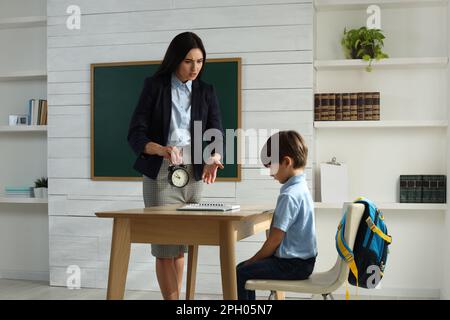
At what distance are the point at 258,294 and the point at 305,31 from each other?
77.3 inches

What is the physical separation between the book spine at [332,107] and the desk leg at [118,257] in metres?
2.33

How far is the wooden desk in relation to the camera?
265 cm

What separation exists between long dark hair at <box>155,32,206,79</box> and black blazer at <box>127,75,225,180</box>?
89mm

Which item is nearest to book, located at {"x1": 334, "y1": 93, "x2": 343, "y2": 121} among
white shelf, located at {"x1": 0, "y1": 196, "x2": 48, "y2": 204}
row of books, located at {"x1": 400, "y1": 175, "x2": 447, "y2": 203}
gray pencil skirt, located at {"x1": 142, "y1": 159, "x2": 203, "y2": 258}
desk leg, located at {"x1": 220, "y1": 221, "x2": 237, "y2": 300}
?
row of books, located at {"x1": 400, "y1": 175, "x2": 447, "y2": 203}

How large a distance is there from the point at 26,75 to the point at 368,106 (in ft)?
9.07

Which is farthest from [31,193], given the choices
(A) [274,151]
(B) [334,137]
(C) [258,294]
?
(A) [274,151]

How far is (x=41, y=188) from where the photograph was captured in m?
5.29

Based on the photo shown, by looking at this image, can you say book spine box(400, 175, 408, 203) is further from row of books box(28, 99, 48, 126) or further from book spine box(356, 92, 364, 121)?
row of books box(28, 99, 48, 126)

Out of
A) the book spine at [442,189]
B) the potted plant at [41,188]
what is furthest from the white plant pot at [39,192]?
the book spine at [442,189]

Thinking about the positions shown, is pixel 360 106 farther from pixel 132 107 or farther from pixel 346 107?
pixel 132 107

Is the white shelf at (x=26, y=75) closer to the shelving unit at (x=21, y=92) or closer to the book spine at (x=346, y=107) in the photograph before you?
the shelving unit at (x=21, y=92)

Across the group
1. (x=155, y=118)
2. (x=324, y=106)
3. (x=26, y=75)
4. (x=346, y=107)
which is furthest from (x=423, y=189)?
(x=26, y=75)

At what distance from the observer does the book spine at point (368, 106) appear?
15.4ft

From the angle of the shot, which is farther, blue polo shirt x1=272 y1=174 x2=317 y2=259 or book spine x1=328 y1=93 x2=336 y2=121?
book spine x1=328 y1=93 x2=336 y2=121
